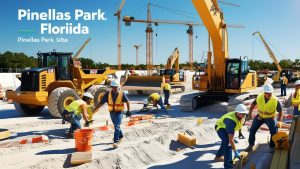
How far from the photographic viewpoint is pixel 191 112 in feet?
44.2

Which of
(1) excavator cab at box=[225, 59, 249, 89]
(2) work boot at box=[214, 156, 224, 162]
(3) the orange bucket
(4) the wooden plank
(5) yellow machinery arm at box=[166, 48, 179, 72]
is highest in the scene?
(5) yellow machinery arm at box=[166, 48, 179, 72]

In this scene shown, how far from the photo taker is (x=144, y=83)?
770 inches

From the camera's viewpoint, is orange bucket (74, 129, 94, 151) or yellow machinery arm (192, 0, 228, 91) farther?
yellow machinery arm (192, 0, 228, 91)

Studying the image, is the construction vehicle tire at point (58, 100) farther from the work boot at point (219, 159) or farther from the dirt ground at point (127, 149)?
the work boot at point (219, 159)

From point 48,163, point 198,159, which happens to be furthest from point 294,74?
point 48,163

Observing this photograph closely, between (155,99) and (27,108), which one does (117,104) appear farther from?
(27,108)

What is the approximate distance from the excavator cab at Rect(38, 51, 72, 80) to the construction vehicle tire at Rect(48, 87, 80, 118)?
112 cm

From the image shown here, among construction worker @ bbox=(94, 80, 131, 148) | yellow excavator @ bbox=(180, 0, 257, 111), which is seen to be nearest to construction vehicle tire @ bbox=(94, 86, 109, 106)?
yellow excavator @ bbox=(180, 0, 257, 111)

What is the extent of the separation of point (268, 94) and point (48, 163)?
455 centimetres

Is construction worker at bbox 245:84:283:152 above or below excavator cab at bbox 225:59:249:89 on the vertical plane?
below

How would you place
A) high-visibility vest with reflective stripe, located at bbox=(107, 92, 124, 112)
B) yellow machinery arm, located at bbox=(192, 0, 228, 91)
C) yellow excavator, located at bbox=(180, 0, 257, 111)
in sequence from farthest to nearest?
yellow excavator, located at bbox=(180, 0, 257, 111) < yellow machinery arm, located at bbox=(192, 0, 228, 91) < high-visibility vest with reflective stripe, located at bbox=(107, 92, 124, 112)

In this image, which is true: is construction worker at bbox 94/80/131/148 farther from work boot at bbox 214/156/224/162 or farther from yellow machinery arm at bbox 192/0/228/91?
yellow machinery arm at bbox 192/0/228/91

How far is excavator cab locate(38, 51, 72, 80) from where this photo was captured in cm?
1251

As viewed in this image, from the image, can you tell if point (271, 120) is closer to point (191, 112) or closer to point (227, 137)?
point (227, 137)
